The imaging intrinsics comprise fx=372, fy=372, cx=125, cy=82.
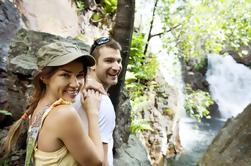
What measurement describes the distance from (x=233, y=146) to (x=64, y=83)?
14.4 feet

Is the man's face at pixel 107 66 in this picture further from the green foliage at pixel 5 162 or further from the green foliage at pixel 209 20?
the green foliage at pixel 209 20

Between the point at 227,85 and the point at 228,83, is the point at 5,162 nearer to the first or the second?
the point at 227,85

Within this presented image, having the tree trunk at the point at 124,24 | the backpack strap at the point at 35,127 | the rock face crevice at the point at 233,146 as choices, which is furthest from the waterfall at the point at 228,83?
the backpack strap at the point at 35,127

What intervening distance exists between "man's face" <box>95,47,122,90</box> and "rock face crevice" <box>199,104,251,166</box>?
11.8ft

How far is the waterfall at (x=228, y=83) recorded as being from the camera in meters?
23.9

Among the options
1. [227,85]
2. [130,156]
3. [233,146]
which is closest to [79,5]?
[130,156]

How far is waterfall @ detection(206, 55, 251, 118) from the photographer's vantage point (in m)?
23.9

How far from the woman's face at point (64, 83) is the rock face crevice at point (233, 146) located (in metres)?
4.08

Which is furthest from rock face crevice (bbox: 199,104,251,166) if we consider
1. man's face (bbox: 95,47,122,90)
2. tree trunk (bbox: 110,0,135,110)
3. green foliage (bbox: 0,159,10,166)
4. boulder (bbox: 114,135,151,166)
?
man's face (bbox: 95,47,122,90)

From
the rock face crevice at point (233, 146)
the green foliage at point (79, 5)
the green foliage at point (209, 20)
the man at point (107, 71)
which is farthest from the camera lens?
the green foliage at point (209, 20)

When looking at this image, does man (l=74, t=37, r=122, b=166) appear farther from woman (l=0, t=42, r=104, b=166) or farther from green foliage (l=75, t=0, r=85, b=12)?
green foliage (l=75, t=0, r=85, b=12)

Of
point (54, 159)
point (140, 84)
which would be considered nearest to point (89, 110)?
point (54, 159)

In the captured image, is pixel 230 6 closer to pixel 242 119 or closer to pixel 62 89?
pixel 242 119

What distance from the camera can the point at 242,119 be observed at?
6312 mm
